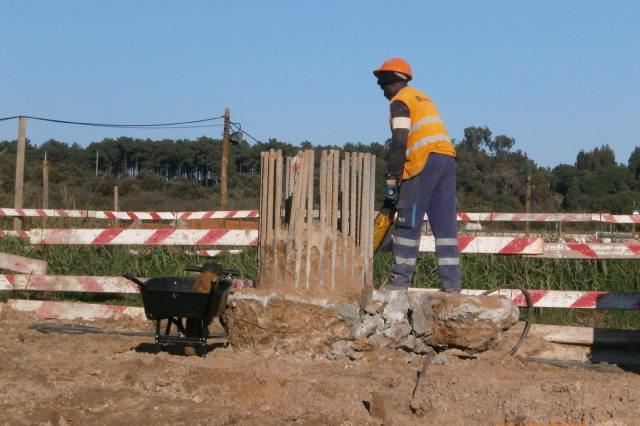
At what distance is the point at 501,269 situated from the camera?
10844mm

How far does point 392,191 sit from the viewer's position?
737 centimetres

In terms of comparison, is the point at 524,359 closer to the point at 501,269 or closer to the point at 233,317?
the point at 233,317

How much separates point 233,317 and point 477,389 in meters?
2.12

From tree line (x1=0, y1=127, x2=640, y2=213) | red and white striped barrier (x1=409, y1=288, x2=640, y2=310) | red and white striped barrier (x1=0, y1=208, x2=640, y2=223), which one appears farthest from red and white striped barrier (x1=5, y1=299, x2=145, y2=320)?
tree line (x1=0, y1=127, x2=640, y2=213)

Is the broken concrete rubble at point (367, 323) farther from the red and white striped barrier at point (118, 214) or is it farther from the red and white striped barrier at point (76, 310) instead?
the red and white striped barrier at point (118, 214)

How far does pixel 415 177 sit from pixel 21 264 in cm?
541

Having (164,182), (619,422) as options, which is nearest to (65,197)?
(619,422)

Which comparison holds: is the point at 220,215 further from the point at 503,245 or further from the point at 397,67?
the point at 397,67

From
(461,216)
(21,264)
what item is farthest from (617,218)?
(21,264)

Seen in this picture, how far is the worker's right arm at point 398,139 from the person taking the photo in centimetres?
732

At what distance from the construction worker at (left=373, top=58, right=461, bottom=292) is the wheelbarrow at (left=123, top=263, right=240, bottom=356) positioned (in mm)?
1533

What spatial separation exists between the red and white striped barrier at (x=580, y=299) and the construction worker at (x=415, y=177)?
4.10 feet

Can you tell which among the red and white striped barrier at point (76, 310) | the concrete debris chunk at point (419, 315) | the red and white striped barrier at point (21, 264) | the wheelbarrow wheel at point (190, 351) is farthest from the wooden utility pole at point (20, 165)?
the concrete debris chunk at point (419, 315)

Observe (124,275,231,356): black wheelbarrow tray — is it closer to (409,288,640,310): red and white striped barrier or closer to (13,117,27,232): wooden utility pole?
(409,288,640,310): red and white striped barrier
